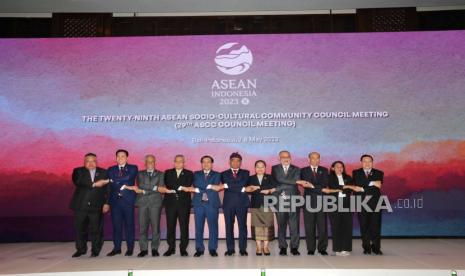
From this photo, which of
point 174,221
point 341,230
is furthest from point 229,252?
point 341,230

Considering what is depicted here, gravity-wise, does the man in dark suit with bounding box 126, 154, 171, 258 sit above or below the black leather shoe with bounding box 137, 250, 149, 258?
above

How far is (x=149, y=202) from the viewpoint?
604 centimetres

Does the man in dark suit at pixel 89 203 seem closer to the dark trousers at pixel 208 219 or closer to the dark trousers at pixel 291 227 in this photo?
the dark trousers at pixel 208 219

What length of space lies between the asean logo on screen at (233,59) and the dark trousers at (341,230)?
2995 millimetres

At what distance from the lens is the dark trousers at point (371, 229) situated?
5984 mm

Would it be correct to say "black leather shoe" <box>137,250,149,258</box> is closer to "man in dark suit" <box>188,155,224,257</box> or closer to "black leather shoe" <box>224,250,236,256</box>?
"man in dark suit" <box>188,155,224,257</box>

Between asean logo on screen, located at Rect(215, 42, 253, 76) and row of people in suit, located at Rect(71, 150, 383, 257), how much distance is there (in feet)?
7.25

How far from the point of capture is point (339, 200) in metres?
5.95

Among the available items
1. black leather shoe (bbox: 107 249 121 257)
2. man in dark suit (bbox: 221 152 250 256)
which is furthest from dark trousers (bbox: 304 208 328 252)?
black leather shoe (bbox: 107 249 121 257)

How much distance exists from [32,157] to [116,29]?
101 inches

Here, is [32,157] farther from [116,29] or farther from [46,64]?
[116,29]

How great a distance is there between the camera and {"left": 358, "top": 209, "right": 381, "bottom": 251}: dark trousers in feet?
19.6

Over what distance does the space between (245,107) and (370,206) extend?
2658 mm

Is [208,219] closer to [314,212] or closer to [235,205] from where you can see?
[235,205]
